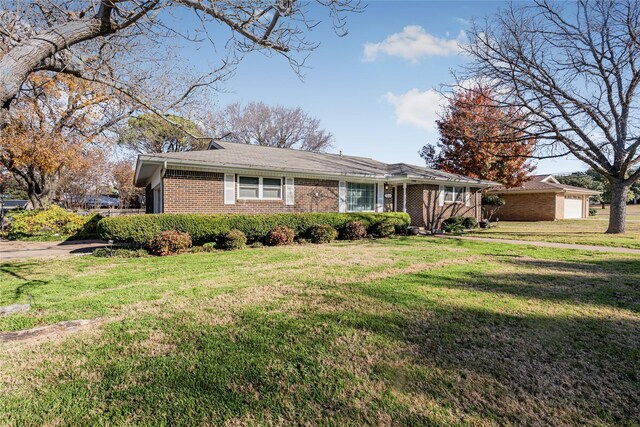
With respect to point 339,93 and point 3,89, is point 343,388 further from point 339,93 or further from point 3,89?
point 339,93

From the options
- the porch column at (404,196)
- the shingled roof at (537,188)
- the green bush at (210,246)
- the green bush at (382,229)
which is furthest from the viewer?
the shingled roof at (537,188)

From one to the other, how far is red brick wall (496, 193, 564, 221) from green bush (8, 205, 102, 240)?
97.0 feet

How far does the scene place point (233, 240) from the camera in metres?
10.1

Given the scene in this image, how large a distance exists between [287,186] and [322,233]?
9.26 ft

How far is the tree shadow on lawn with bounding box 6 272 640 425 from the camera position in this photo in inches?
88.2

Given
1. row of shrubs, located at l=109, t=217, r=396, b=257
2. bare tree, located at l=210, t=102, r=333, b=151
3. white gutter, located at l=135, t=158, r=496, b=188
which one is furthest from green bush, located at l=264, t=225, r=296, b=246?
bare tree, located at l=210, t=102, r=333, b=151

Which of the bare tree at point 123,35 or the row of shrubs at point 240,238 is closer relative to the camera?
the bare tree at point 123,35

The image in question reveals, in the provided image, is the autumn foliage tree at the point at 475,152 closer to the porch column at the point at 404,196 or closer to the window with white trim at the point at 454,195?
the window with white trim at the point at 454,195

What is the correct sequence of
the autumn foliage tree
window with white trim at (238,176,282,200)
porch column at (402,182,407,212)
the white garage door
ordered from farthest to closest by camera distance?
the white garage door → the autumn foliage tree → porch column at (402,182,407,212) → window with white trim at (238,176,282,200)

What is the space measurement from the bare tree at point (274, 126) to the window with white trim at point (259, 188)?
2312 centimetres

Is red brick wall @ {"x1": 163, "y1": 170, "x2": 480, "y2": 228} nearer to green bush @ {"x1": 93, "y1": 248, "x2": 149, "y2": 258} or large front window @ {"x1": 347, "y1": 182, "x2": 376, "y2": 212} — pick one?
large front window @ {"x1": 347, "y1": 182, "x2": 376, "y2": 212}

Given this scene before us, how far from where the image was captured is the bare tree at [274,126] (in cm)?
3503

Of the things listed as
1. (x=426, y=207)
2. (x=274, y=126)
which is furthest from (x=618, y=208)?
(x=274, y=126)

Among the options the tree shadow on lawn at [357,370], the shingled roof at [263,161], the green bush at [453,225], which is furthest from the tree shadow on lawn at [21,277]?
the green bush at [453,225]
